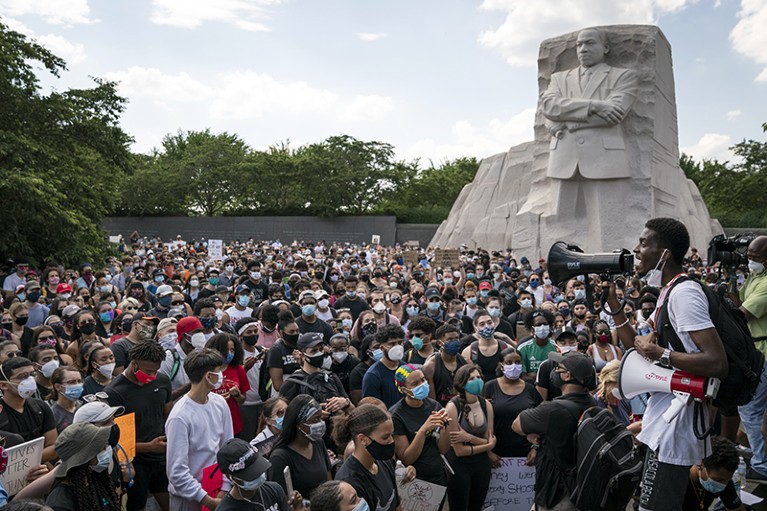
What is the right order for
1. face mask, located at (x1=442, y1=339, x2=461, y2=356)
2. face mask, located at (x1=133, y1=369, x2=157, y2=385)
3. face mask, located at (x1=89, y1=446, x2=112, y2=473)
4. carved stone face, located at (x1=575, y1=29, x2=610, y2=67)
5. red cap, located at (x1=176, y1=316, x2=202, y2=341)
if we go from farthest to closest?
carved stone face, located at (x1=575, y1=29, x2=610, y2=67)
red cap, located at (x1=176, y1=316, x2=202, y2=341)
face mask, located at (x1=442, y1=339, x2=461, y2=356)
face mask, located at (x1=133, y1=369, x2=157, y2=385)
face mask, located at (x1=89, y1=446, x2=112, y2=473)

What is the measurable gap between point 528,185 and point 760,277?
25153mm

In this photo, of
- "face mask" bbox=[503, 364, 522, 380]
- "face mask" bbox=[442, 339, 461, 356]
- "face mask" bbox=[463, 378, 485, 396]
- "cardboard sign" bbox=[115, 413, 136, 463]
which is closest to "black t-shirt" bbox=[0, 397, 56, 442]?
"cardboard sign" bbox=[115, 413, 136, 463]

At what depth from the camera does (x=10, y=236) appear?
1509 centimetres

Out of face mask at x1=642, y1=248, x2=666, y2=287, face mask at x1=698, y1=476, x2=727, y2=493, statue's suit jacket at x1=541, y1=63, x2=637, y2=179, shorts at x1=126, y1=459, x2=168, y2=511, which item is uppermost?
statue's suit jacket at x1=541, y1=63, x2=637, y2=179

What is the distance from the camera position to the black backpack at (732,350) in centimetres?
337

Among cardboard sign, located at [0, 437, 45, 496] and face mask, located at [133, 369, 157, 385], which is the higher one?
face mask, located at [133, 369, 157, 385]

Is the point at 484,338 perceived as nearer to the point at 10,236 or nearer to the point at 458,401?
the point at 458,401

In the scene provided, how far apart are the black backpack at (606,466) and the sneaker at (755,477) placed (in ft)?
6.53

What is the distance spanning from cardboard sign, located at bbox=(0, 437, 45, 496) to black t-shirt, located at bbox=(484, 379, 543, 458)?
3518 millimetres

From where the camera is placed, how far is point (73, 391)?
5.10 m

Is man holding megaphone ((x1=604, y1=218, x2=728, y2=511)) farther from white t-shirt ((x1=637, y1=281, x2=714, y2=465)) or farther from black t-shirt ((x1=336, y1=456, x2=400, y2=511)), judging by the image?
black t-shirt ((x1=336, y1=456, x2=400, y2=511))

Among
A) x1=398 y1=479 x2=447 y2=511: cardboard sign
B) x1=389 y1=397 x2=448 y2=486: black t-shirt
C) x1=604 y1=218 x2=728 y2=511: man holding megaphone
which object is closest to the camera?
x1=604 y1=218 x2=728 y2=511: man holding megaphone

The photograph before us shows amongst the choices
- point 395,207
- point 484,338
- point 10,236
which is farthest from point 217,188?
point 484,338

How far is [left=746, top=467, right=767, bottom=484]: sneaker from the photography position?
17.9ft
